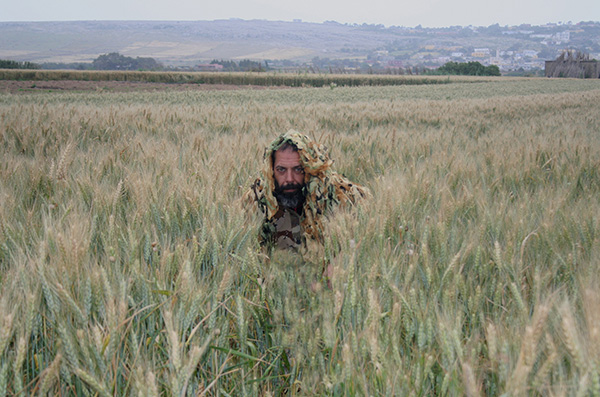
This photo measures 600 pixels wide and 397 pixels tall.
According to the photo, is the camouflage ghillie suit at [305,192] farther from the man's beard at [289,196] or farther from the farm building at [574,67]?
the farm building at [574,67]

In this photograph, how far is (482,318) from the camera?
1110 mm

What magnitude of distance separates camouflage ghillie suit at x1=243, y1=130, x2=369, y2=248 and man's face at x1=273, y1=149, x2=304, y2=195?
3 cm

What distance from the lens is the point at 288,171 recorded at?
92.8 inches

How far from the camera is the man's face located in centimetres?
235

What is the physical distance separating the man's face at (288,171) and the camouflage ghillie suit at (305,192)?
33mm

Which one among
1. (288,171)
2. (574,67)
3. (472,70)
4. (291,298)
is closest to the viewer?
(291,298)

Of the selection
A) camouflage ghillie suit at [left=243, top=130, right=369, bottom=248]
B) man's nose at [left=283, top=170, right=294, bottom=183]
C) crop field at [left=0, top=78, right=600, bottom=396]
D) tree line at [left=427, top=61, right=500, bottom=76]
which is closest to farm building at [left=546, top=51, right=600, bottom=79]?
tree line at [left=427, top=61, right=500, bottom=76]

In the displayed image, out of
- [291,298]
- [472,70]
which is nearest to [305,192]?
[291,298]

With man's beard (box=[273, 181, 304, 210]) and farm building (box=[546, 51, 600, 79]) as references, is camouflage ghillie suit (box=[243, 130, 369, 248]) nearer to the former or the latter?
man's beard (box=[273, 181, 304, 210])

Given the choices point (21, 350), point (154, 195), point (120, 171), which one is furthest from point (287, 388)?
point (120, 171)

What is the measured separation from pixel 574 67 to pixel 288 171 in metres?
63.0

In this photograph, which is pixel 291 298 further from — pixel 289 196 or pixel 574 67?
pixel 574 67

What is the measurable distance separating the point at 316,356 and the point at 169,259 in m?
0.51

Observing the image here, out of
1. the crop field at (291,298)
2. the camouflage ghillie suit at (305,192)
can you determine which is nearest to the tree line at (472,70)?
the camouflage ghillie suit at (305,192)
